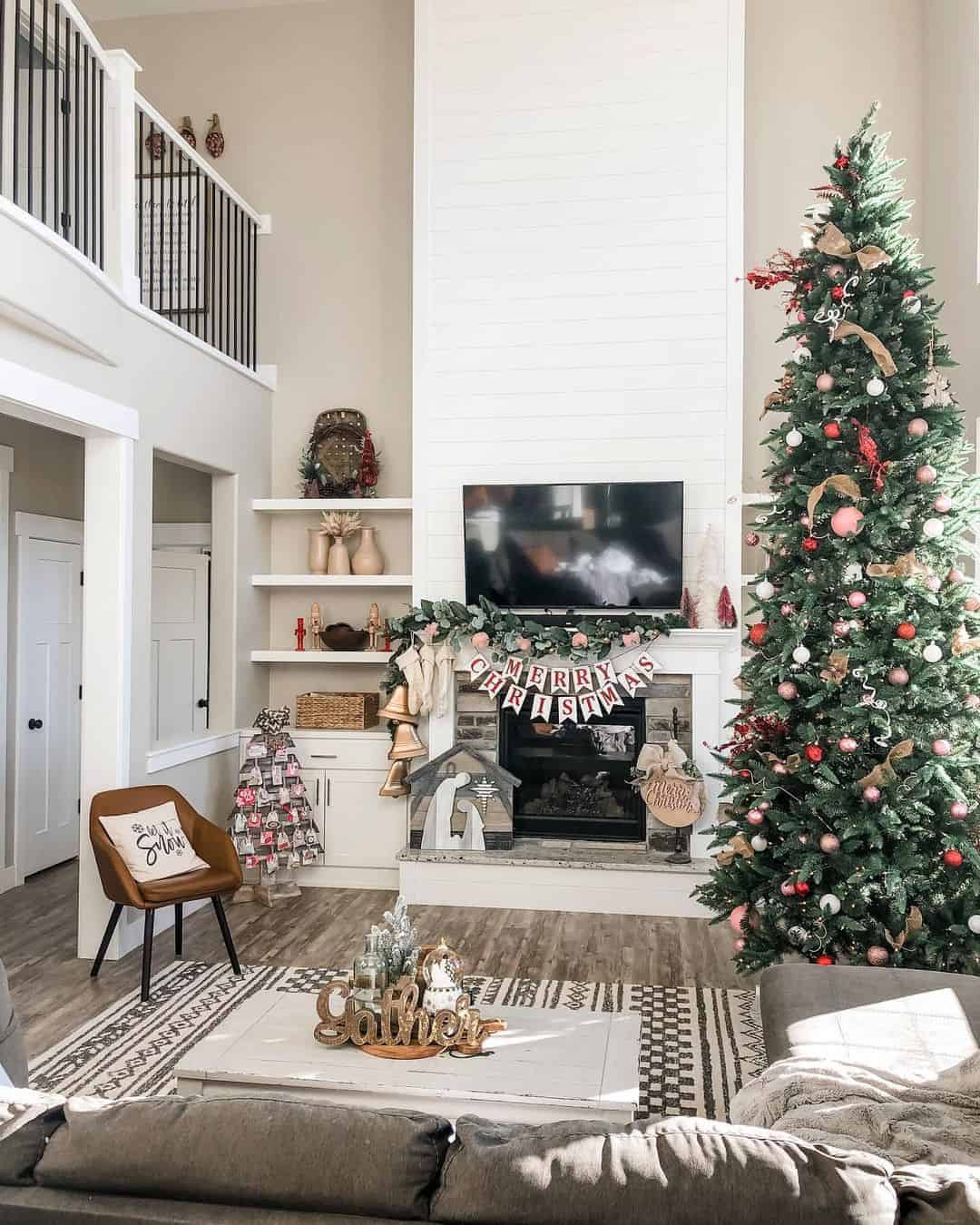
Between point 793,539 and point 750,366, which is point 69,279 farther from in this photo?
point 750,366

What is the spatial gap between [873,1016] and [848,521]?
5.43 ft

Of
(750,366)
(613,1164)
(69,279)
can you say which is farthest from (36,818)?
(613,1164)

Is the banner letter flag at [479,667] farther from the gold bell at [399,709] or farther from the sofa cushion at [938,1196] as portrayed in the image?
→ the sofa cushion at [938,1196]

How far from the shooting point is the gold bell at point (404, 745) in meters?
5.64

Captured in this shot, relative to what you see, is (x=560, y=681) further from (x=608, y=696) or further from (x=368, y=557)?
(x=368, y=557)

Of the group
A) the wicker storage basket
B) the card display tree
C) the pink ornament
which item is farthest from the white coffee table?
the wicker storage basket

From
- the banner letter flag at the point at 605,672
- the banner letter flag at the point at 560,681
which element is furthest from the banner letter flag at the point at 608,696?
the banner letter flag at the point at 560,681

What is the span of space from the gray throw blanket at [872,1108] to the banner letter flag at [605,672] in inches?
120

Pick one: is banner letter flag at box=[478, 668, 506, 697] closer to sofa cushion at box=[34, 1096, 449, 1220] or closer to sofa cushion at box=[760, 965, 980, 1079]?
sofa cushion at box=[760, 965, 980, 1079]

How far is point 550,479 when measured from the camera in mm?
5664

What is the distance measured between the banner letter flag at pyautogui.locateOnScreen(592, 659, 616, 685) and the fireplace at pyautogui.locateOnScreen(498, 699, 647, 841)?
26 centimetres

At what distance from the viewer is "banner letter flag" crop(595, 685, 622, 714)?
17.9 feet

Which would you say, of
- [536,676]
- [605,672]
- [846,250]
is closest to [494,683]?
[536,676]

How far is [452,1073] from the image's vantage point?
269cm
